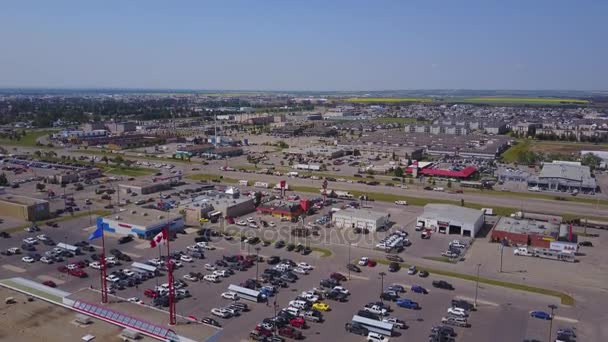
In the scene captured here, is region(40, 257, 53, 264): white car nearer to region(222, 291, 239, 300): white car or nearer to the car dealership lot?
the car dealership lot

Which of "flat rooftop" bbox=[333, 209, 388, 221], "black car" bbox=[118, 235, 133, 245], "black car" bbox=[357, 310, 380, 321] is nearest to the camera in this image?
"black car" bbox=[357, 310, 380, 321]

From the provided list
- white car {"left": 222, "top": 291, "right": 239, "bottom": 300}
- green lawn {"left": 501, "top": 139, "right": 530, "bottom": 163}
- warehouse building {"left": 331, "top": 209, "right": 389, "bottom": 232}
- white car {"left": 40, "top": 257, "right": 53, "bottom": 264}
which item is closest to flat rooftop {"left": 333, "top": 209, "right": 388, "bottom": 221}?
warehouse building {"left": 331, "top": 209, "right": 389, "bottom": 232}

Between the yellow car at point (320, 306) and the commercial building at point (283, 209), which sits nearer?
the yellow car at point (320, 306)

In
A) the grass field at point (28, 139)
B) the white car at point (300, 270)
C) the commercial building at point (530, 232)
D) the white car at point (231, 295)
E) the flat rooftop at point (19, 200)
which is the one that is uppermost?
the grass field at point (28, 139)

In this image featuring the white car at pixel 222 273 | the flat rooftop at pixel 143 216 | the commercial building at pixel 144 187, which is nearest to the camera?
the white car at pixel 222 273

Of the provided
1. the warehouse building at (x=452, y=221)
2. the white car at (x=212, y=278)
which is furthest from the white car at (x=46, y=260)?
the warehouse building at (x=452, y=221)

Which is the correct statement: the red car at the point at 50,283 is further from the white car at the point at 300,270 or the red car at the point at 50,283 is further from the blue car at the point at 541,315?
the blue car at the point at 541,315

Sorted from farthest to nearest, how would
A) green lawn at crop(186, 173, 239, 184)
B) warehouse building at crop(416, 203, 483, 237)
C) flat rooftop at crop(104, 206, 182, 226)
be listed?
1. green lawn at crop(186, 173, 239, 184)
2. warehouse building at crop(416, 203, 483, 237)
3. flat rooftop at crop(104, 206, 182, 226)
